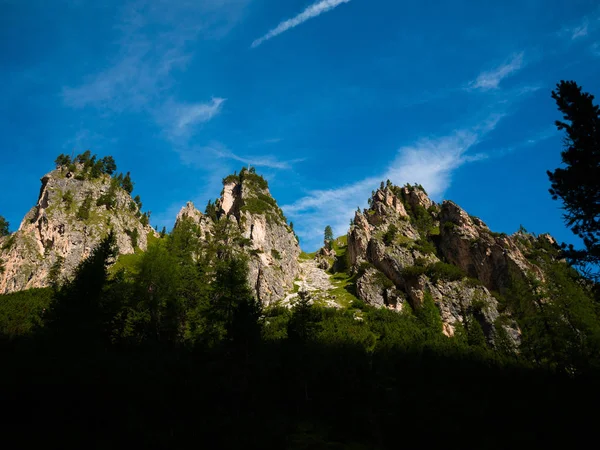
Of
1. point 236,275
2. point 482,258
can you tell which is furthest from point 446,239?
point 236,275

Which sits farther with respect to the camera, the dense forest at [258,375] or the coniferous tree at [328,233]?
the coniferous tree at [328,233]

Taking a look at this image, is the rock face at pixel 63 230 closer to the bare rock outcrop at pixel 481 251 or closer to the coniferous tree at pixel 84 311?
the coniferous tree at pixel 84 311

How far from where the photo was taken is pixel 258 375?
87.7 feet

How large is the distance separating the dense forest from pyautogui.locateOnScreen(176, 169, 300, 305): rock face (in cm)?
3680

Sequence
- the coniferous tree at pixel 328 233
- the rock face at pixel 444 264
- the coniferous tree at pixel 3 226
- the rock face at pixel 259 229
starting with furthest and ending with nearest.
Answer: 1. the coniferous tree at pixel 328 233
2. the coniferous tree at pixel 3 226
3. the rock face at pixel 259 229
4. the rock face at pixel 444 264

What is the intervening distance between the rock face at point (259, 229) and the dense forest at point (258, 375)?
36797mm

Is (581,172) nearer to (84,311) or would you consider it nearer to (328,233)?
(84,311)

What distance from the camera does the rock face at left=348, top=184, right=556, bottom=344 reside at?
7725cm

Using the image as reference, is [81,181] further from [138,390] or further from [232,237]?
[138,390]

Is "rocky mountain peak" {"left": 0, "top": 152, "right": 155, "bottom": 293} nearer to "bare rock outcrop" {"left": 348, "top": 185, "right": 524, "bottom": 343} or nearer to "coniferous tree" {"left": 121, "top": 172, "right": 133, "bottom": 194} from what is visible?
"coniferous tree" {"left": 121, "top": 172, "right": 133, "bottom": 194}

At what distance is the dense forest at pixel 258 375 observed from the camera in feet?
49.3

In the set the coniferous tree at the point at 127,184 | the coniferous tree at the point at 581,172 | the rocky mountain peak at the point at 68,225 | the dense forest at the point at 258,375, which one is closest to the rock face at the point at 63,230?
the rocky mountain peak at the point at 68,225

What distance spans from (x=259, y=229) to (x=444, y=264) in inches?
2316

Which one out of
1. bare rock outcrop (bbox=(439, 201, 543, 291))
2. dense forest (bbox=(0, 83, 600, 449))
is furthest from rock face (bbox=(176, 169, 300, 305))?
bare rock outcrop (bbox=(439, 201, 543, 291))
